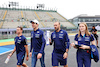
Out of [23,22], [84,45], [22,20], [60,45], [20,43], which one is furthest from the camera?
[22,20]

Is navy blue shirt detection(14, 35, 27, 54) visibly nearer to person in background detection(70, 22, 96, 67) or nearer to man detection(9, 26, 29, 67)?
man detection(9, 26, 29, 67)

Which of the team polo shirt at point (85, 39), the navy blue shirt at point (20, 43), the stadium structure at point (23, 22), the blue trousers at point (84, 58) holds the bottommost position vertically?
the blue trousers at point (84, 58)

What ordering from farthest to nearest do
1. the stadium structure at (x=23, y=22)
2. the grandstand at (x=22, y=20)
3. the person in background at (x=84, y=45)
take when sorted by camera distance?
the grandstand at (x=22, y=20), the stadium structure at (x=23, y=22), the person in background at (x=84, y=45)

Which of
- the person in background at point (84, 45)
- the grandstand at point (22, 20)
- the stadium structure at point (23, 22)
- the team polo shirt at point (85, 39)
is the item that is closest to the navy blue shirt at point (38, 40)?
the person in background at point (84, 45)

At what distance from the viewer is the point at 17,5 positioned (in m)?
55.8

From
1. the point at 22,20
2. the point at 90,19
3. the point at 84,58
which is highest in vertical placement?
the point at 90,19

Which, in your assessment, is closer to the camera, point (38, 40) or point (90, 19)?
point (38, 40)

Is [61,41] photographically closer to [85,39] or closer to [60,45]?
[60,45]

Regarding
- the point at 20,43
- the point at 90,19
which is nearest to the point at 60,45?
the point at 20,43

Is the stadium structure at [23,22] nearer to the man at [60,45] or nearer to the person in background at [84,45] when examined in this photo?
the man at [60,45]

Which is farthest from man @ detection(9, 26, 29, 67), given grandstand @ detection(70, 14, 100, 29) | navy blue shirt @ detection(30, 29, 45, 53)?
grandstand @ detection(70, 14, 100, 29)

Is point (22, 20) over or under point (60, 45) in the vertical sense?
over

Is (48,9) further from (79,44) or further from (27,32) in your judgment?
(79,44)

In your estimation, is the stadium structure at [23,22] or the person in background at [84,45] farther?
the stadium structure at [23,22]
